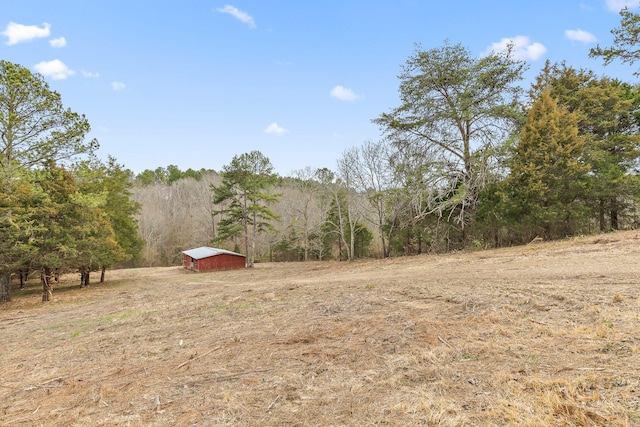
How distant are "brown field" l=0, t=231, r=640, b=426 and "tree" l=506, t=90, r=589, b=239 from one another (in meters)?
8.61

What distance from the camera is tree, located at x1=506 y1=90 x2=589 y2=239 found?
1548cm

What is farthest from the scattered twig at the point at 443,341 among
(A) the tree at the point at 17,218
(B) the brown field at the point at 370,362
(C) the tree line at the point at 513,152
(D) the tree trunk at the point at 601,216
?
(D) the tree trunk at the point at 601,216

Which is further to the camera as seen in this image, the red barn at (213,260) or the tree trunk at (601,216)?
the red barn at (213,260)

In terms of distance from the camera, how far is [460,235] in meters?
21.3

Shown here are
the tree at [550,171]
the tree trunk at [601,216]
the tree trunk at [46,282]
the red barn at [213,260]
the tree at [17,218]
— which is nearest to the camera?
the tree at [17,218]

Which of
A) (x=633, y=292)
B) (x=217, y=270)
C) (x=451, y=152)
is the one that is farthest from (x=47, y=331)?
(x=217, y=270)

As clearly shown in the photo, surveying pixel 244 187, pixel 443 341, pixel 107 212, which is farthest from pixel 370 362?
pixel 244 187

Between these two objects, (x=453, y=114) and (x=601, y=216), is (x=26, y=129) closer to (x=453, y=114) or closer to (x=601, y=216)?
(x=453, y=114)

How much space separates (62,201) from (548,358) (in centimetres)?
1976

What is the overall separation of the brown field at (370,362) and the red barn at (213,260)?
75.0ft

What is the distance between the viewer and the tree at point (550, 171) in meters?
15.5

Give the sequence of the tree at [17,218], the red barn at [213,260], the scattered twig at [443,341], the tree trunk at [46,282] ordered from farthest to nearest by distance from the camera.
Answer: the red barn at [213,260] < the tree trunk at [46,282] < the tree at [17,218] < the scattered twig at [443,341]

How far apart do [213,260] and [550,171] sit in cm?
2698

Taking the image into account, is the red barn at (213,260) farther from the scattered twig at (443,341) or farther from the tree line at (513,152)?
the scattered twig at (443,341)
